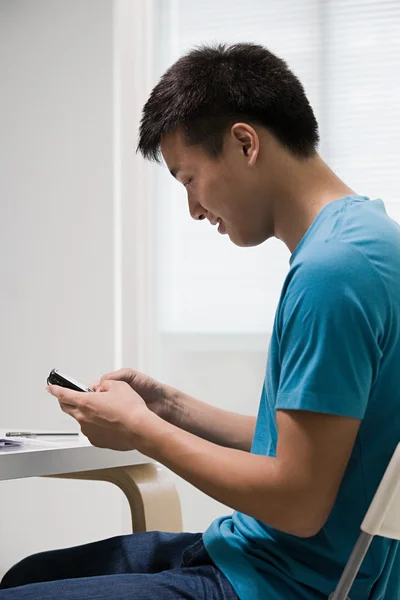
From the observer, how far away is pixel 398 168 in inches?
101

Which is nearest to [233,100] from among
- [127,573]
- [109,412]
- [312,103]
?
[109,412]

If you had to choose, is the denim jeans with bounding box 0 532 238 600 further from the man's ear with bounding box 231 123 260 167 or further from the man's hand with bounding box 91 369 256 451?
the man's ear with bounding box 231 123 260 167

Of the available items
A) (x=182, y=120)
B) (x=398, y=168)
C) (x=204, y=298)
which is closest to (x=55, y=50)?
(x=204, y=298)

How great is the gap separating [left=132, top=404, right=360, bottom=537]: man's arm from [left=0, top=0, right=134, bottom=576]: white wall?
6.35 feet

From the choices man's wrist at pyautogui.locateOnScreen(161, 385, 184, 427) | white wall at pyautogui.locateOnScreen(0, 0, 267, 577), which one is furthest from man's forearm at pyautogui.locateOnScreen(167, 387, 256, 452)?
white wall at pyautogui.locateOnScreen(0, 0, 267, 577)

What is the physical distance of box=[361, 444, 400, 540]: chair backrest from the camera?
0.76m

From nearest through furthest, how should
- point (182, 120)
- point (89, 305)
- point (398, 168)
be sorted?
point (182, 120) → point (398, 168) → point (89, 305)

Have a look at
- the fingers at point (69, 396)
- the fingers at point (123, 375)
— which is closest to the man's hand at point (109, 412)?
the fingers at point (69, 396)

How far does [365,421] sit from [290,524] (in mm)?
140

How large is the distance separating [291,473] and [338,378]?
4.2 inches

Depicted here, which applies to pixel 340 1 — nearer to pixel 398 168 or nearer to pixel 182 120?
pixel 398 168

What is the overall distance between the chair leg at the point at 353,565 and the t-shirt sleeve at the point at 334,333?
0.41 ft

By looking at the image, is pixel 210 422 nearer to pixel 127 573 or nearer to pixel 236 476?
pixel 127 573

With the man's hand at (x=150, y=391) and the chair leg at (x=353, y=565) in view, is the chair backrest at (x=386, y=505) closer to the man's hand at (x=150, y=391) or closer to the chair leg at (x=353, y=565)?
the chair leg at (x=353, y=565)
